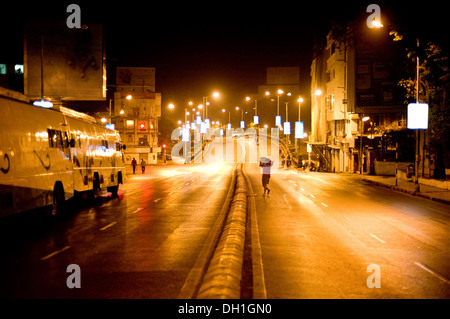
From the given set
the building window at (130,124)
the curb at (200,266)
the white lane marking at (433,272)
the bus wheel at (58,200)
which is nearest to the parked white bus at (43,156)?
the bus wheel at (58,200)

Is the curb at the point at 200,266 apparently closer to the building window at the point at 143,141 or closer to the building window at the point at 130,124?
the building window at the point at 143,141

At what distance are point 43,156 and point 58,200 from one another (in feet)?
7.34

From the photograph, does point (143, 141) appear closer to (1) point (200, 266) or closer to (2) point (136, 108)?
(2) point (136, 108)

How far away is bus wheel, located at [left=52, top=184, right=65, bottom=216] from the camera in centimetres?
1698

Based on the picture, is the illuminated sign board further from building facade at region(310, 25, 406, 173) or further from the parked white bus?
building facade at region(310, 25, 406, 173)

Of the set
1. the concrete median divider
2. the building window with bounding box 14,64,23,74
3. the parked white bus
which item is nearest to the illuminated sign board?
the parked white bus

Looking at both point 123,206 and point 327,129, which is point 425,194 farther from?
point 327,129

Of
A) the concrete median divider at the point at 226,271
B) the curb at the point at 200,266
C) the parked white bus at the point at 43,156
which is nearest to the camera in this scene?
the concrete median divider at the point at 226,271

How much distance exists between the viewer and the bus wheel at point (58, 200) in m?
17.0

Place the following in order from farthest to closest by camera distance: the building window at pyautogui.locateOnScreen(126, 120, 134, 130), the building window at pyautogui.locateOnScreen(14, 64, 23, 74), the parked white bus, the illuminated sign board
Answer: the building window at pyautogui.locateOnScreen(126, 120, 134, 130) → the building window at pyautogui.locateOnScreen(14, 64, 23, 74) → the illuminated sign board → the parked white bus

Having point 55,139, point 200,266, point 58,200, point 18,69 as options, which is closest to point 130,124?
point 18,69
